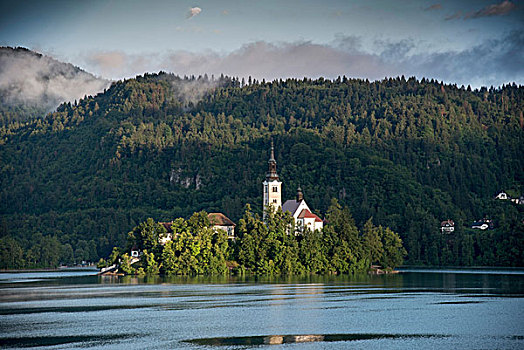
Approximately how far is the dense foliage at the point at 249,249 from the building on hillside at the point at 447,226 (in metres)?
53.1

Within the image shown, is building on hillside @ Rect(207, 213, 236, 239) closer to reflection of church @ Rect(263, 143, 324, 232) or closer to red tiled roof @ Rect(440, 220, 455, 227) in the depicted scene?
reflection of church @ Rect(263, 143, 324, 232)

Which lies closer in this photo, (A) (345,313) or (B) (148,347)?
(B) (148,347)

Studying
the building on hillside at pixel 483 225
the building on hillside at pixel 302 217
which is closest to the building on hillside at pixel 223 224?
the building on hillside at pixel 302 217

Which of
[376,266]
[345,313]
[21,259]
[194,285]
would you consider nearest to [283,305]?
[345,313]

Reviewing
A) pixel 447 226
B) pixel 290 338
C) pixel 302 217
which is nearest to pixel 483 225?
pixel 447 226

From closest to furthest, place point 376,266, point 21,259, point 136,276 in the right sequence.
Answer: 1. point 136,276
2. point 376,266
3. point 21,259

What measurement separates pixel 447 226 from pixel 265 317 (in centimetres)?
13251

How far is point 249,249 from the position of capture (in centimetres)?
12988

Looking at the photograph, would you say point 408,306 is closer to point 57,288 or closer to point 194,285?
point 194,285

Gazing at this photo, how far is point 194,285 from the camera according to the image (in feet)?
344

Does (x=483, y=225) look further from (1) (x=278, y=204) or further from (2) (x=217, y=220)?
(2) (x=217, y=220)

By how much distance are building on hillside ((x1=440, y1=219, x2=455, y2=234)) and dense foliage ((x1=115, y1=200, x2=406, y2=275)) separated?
174ft

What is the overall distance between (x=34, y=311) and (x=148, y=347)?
23.6 meters

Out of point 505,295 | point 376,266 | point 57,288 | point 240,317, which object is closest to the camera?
point 240,317
